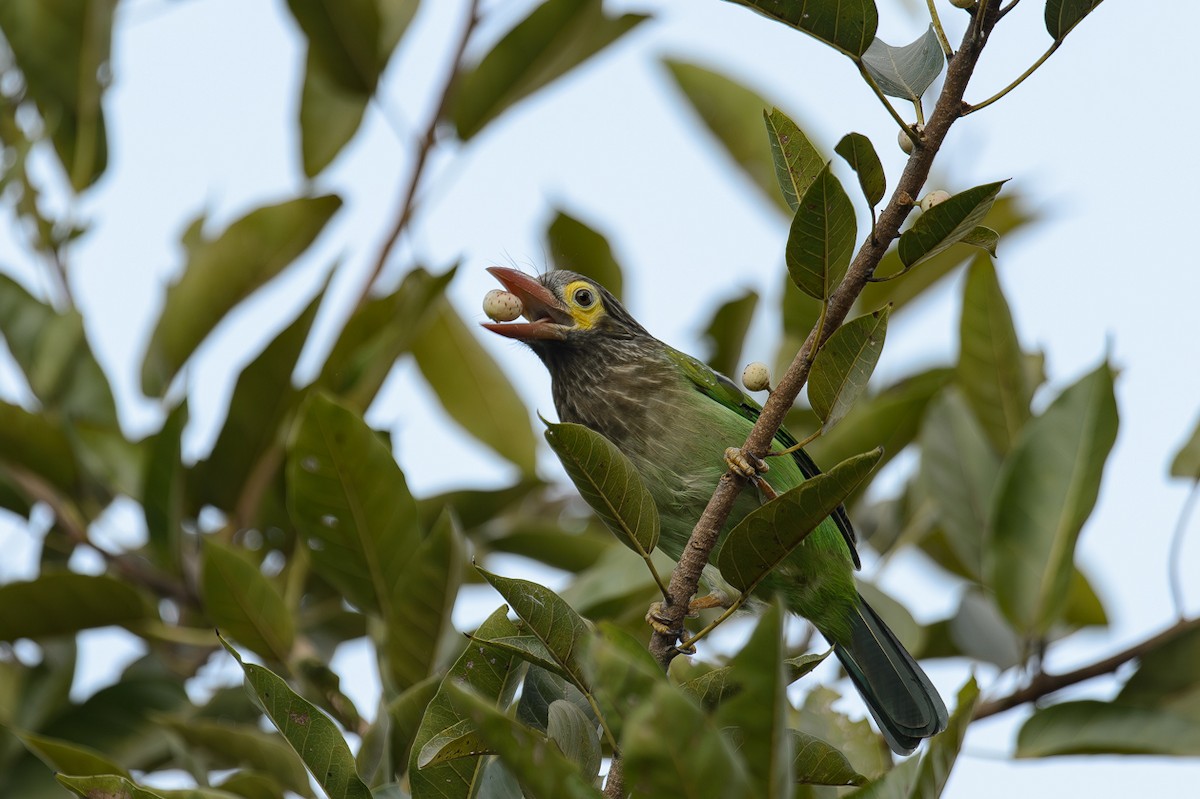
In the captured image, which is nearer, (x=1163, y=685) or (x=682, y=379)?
(x=1163, y=685)

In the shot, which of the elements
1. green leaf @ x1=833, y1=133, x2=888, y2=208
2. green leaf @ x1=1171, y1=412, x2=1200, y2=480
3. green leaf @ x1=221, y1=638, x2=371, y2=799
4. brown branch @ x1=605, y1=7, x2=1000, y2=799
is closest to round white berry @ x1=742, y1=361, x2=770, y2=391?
brown branch @ x1=605, y1=7, x2=1000, y2=799

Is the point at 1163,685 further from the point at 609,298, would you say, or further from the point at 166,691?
the point at 166,691

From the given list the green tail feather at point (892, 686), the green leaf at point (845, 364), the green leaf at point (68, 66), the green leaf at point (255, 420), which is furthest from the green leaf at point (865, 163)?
the green leaf at point (68, 66)

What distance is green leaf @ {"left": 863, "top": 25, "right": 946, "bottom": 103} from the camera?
1641mm

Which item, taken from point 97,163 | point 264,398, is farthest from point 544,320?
point 97,163

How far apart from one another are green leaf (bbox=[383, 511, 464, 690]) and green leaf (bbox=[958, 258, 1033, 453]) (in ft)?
4.43

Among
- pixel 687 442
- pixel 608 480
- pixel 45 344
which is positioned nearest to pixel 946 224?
pixel 608 480

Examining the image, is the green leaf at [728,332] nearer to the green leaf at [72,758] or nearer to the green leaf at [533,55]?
the green leaf at [533,55]

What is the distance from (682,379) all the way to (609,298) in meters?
0.37

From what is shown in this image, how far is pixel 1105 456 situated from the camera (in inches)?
105

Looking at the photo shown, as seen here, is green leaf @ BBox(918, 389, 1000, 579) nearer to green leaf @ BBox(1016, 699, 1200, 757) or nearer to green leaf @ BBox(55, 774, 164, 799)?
green leaf @ BBox(1016, 699, 1200, 757)

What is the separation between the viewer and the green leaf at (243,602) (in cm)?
259

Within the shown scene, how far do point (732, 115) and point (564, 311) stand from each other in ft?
3.63

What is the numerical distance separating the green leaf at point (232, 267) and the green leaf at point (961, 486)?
1.63m
